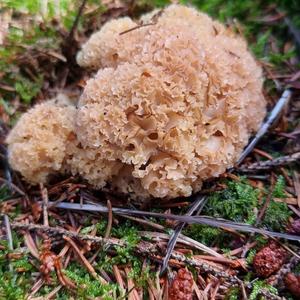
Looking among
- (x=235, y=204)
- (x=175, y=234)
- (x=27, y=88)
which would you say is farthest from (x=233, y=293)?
(x=27, y=88)

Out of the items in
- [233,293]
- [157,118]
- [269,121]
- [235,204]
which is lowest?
[233,293]

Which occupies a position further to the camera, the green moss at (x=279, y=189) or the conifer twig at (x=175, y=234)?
the green moss at (x=279, y=189)

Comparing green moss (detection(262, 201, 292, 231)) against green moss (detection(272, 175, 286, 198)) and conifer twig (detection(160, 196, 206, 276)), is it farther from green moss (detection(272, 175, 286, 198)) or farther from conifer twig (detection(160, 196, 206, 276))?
conifer twig (detection(160, 196, 206, 276))

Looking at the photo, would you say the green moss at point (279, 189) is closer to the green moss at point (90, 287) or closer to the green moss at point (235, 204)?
the green moss at point (235, 204)

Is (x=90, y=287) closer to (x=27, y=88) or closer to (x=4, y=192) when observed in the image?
(x=4, y=192)

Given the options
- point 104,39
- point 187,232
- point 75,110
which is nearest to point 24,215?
point 75,110

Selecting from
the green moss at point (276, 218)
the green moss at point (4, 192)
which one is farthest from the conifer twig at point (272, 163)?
the green moss at point (4, 192)

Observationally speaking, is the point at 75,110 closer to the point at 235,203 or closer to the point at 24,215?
the point at 24,215
